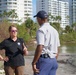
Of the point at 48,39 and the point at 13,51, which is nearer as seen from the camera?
the point at 48,39

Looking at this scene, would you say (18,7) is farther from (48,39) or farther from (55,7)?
(48,39)

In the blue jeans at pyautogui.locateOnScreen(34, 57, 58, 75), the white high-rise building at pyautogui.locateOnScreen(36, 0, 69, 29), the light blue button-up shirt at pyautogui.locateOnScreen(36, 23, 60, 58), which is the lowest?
the white high-rise building at pyautogui.locateOnScreen(36, 0, 69, 29)

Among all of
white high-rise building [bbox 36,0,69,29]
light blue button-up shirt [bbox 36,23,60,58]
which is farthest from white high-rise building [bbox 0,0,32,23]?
light blue button-up shirt [bbox 36,23,60,58]

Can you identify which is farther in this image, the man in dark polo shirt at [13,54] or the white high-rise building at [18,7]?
the white high-rise building at [18,7]

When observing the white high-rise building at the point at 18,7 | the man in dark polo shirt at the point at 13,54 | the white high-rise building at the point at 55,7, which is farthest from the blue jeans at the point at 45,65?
the white high-rise building at the point at 55,7

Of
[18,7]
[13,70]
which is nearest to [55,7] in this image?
[18,7]

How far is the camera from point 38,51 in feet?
18.6

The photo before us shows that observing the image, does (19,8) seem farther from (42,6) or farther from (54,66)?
(54,66)

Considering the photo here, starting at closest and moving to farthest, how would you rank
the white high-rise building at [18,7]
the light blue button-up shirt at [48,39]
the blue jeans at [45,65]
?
the light blue button-up shirt at [48,39] → the blue jeans at [45,65] → the white high-rise building at [18,7]

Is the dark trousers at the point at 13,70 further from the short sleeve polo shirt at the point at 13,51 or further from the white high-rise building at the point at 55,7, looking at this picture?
the white high-rise building at the point at 55,7

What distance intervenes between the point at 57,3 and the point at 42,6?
27.3ft

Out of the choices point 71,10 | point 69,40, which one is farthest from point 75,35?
point 71,10

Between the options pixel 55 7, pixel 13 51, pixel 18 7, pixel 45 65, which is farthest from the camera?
pixel 55 7

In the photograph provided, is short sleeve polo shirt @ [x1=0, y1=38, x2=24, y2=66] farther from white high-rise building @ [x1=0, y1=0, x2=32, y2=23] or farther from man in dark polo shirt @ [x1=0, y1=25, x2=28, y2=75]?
white high-rise building @ [x1=0, y1=0, x2=32, y2=23]
